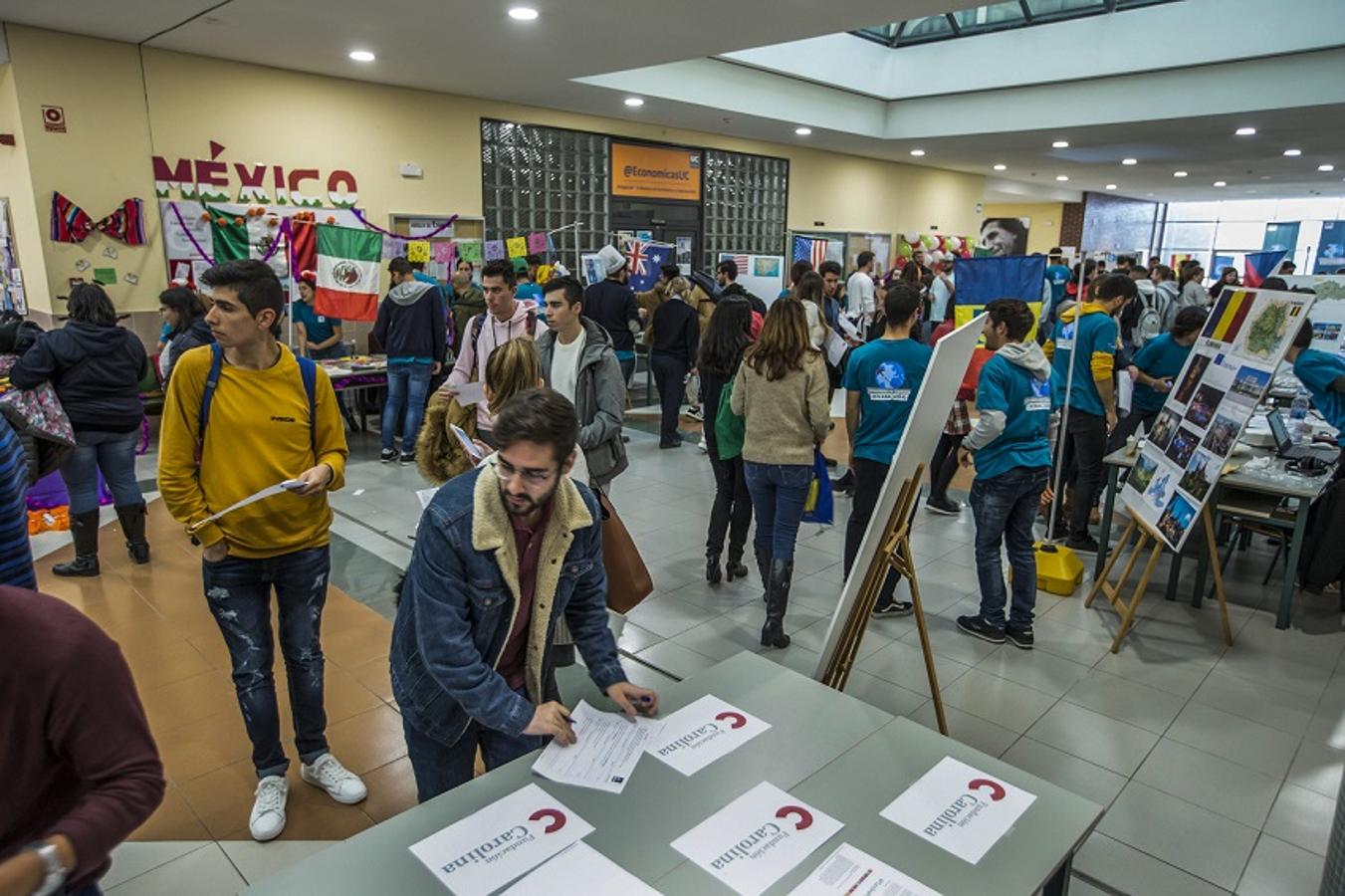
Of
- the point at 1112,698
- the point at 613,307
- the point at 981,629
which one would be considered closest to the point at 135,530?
the point at 613,307

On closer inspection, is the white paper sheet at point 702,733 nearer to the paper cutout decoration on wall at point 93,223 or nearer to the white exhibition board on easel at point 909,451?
the white exhibition board on easel at point 909,451

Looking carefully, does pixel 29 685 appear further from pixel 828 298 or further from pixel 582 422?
pixel 828 298

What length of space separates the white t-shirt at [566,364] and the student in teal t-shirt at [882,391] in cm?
133

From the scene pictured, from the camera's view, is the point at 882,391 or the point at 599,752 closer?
the point at 599,752

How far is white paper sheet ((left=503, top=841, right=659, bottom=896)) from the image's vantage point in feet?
4.34

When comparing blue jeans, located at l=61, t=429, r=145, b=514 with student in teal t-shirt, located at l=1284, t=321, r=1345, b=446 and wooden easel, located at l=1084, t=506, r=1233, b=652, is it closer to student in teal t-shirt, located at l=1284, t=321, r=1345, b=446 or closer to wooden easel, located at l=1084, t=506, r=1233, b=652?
wooden easel, located at l=1084, t=506, r=1233, b=652

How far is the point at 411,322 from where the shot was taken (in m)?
6.71

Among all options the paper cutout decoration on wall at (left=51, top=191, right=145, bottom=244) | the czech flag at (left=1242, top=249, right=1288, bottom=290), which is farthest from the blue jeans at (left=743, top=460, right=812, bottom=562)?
the czech flag at (left=1242, top=249, right=1288, bottom=290)

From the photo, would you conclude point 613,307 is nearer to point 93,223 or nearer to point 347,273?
point 347,273

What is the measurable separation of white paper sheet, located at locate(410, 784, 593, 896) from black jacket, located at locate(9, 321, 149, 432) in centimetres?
380

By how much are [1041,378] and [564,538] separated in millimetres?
2779

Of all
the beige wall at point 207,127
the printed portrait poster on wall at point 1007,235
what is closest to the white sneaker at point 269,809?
the beige wall at point 207,127

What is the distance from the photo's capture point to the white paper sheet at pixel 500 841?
1347 mm

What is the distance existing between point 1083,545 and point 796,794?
431cm
